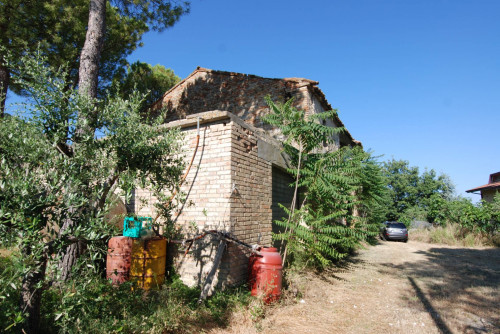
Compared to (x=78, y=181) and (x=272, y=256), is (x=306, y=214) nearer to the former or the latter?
(x=272, y=256)

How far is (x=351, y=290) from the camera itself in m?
6.27

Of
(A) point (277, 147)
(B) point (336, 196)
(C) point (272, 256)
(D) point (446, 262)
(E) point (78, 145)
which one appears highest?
(A) point (277, 147)

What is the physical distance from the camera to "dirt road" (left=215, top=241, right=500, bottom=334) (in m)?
4.36

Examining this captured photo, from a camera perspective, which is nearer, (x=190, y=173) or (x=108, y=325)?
(x=108, y=325)

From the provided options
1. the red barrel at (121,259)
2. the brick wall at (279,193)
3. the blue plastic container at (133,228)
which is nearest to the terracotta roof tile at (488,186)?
the brick wall at (279,193)

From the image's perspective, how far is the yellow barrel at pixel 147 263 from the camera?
16.0ft

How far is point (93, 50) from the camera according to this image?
559 centimetres

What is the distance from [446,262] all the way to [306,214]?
7218 mm

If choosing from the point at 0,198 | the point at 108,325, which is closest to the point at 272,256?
the point at 108,325

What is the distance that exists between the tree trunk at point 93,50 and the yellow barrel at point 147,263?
2.91m

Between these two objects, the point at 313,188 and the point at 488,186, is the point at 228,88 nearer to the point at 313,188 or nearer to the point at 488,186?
the point at 313,188

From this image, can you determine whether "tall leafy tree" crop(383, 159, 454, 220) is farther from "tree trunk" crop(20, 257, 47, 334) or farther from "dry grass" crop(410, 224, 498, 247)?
"tree trunk" crop(20, 257, 47, 334)

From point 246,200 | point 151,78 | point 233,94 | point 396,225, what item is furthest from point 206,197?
point 396,225

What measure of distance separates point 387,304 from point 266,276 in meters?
2.61
